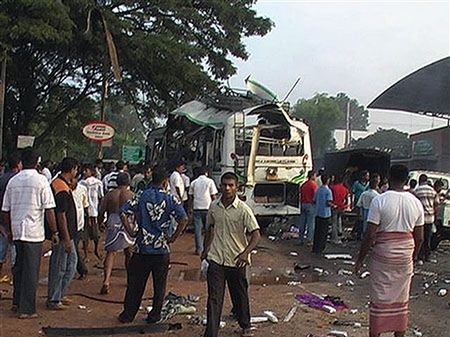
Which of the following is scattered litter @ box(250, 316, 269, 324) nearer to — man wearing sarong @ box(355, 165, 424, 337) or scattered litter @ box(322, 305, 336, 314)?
scattered litter @ box(322, 305, 336, 314)

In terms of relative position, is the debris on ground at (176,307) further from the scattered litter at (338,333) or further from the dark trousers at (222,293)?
the scattered litter at (338,333)

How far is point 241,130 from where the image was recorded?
15766 millimetres

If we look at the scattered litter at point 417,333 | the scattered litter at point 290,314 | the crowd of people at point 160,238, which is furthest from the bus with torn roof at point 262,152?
the scattered litter at point 417,333

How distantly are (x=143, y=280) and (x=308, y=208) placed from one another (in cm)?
762

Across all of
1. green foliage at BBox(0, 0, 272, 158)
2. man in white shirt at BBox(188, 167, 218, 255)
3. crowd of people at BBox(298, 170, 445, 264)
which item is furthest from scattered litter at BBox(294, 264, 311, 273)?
green foliage at BBox(0, 0, 272, 158)

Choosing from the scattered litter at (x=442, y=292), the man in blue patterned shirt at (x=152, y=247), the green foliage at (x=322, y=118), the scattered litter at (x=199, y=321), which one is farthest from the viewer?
the green foliage at (x=322, y=118)

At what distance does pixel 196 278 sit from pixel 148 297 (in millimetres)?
1885

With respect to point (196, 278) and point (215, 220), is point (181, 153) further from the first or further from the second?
point (215, 220)

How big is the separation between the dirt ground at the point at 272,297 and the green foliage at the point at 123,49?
9551 mm

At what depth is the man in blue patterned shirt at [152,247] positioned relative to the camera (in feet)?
24.0

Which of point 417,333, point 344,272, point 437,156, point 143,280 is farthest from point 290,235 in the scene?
point 437,156

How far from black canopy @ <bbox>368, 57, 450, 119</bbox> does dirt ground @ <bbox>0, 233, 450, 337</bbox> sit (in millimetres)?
9471

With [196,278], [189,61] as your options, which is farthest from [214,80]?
[196,278]

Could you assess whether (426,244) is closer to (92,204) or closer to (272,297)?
(272,297)
